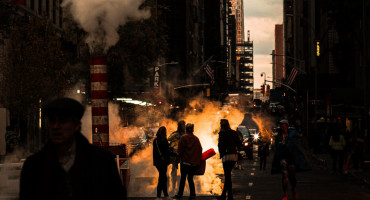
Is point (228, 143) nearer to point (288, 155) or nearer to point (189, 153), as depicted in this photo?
point (189, 153)

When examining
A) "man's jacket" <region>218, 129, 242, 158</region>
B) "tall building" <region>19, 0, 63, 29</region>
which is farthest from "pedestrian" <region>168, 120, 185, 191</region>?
"tall building" <region>19, 0, 63, 29</region>

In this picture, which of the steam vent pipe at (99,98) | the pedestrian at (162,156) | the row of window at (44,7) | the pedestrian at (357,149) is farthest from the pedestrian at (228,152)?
the row of window at (44,7)

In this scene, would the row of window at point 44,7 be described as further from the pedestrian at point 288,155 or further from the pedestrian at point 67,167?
the pedestrian at point 67,167

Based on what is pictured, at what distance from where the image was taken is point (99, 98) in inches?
533

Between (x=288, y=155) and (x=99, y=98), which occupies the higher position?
(x=99, y=98)

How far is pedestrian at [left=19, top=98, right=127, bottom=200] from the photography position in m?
4.18

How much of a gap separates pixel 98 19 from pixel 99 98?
4.37 m

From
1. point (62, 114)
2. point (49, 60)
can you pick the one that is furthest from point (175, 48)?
point (62, 114)

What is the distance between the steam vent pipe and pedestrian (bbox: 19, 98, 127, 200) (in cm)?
903

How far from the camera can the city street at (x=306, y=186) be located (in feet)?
56.1

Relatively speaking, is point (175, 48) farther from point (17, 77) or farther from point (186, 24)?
point (17, 77)

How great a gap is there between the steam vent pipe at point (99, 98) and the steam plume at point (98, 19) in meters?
3.61

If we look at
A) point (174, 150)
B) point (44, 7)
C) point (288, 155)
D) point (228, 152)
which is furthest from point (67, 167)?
point (44, 7)

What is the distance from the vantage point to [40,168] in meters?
4.23
